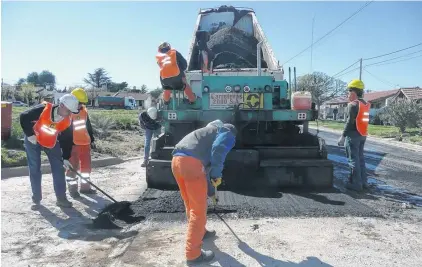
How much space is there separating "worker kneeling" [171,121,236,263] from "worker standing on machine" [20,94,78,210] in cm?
231

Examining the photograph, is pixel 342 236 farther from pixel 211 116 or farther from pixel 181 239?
pixel 211 116

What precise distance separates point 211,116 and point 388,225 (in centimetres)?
295

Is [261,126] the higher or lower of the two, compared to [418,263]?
higher

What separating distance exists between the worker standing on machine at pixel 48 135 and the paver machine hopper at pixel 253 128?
1296 millimetres

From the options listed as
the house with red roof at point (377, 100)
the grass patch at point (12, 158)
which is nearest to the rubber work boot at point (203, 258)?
the grass patch at point (12, 158)

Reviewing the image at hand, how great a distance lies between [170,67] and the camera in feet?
19.1

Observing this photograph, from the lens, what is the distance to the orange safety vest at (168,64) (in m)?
5.77

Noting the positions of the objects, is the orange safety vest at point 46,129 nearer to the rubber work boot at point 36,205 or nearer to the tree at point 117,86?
the rubber work boot at point 36,205

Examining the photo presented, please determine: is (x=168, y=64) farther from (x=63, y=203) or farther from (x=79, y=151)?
(x=63, y=203)

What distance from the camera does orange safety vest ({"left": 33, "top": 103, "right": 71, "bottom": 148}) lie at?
Result: 503 cm

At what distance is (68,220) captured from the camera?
15.8 feet

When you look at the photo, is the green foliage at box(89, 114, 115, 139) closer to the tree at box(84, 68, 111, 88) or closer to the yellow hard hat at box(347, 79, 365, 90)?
the yellow hard hat at box(347, 79, 365, 90)

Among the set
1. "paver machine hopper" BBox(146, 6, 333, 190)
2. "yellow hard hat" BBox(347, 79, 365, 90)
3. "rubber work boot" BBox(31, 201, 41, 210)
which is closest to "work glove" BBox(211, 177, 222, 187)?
"paver machine hopper" BBox(146, 6, 333, 190)

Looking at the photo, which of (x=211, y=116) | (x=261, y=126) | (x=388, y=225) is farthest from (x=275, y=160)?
(x=388, y=225)
